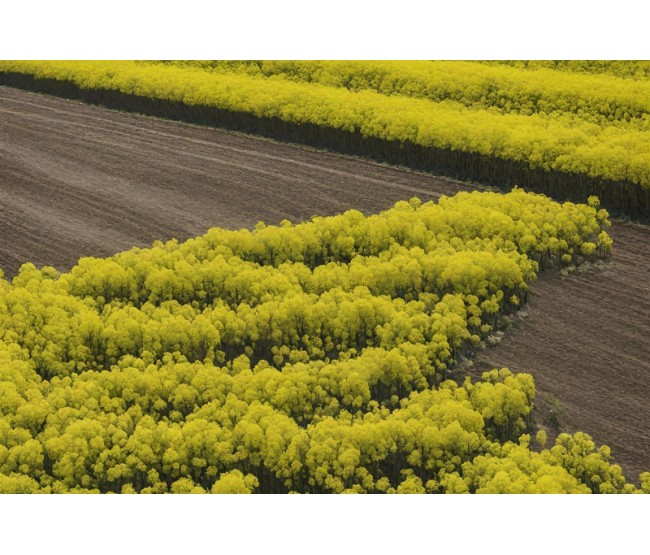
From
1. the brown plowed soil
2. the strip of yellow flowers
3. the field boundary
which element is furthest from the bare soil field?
the strip of yellow flowers

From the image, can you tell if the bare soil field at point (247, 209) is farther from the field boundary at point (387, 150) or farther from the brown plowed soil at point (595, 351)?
the field boundary at point (387, 150)

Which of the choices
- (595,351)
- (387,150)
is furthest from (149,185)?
(595,351)

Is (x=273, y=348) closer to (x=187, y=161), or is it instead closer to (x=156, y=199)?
(x=156, y=199)

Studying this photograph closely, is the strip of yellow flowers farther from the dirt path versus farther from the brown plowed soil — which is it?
the brown plowed soil

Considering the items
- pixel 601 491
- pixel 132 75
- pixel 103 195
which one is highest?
pixel 132 75

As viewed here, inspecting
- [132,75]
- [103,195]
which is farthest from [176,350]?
[132,75]
